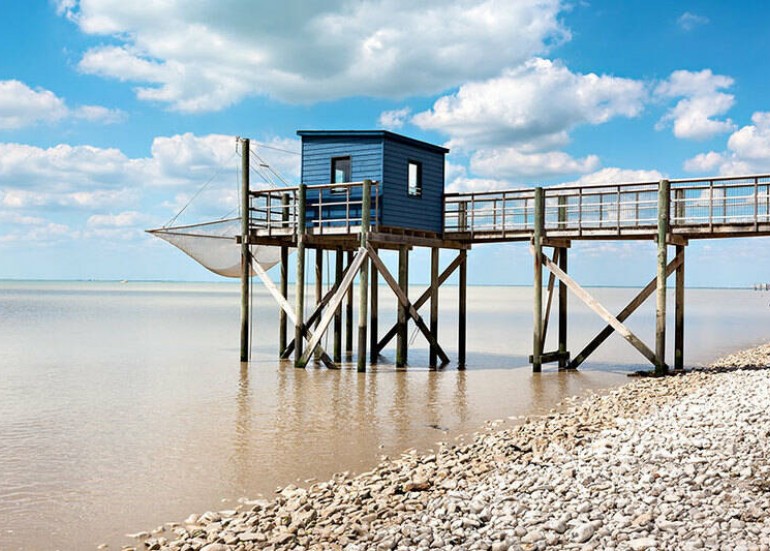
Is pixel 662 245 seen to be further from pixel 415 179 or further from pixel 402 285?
pixel 402 285

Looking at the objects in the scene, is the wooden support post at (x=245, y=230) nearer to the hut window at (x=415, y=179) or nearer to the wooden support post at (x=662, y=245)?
the hut window at (x=415, y=179)

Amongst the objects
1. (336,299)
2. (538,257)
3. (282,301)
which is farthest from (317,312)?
(538,257)

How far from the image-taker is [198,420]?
1495 centimetres

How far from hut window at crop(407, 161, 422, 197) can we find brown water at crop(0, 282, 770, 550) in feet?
16.3

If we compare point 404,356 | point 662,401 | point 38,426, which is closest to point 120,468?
point 38,426

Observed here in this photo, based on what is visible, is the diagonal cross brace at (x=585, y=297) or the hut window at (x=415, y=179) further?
the hut window at (x=415, y=179)

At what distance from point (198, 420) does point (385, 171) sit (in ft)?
28.1

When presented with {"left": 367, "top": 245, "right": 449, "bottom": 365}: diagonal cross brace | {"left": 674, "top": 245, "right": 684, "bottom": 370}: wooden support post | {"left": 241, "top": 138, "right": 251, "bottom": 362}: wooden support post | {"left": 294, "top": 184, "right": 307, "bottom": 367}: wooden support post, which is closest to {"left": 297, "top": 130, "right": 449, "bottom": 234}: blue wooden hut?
{"left": 294, "top": 184, "right": 307, "bottom": 367}: wooden support post

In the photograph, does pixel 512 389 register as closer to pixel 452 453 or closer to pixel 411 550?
pixel 452 453

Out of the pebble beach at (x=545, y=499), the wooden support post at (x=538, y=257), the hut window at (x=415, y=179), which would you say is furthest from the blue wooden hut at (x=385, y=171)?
the pebble beach at (x=545, y=499)

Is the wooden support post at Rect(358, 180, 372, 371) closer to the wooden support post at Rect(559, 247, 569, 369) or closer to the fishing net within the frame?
the fishing net

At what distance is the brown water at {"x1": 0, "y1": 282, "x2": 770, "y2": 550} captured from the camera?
970cm

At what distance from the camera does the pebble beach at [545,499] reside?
6.97m

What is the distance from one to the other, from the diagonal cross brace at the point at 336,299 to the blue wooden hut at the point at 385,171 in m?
1.15
